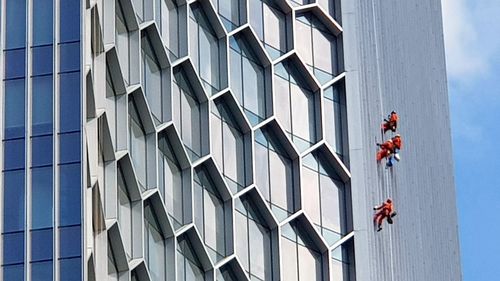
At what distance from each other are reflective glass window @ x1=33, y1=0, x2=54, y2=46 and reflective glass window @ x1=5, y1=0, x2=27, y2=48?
1.19 feet

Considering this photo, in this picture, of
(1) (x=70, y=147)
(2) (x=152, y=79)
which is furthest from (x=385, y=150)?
(1) (x=70, y=147)

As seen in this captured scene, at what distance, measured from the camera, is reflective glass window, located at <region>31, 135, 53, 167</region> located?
6356cm

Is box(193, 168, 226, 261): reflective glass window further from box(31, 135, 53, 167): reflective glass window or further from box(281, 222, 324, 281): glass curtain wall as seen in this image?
box(31, 135, 53, 167): reflective glass window

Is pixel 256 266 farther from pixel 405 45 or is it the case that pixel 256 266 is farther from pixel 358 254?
pixel 405 45

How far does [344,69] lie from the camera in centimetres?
8625

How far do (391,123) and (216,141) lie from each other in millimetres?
12357

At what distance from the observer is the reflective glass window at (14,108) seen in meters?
64.2

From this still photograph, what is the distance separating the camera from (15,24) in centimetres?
6562

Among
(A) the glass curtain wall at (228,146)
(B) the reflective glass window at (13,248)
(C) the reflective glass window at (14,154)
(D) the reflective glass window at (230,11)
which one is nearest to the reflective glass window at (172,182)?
(A) the glass curtain wall at (228,146)

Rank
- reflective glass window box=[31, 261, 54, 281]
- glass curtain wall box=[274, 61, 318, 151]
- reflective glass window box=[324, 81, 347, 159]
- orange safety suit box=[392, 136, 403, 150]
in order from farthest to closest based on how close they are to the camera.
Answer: orange safety suit box=[392, 136, 403, 150] < reflective glass window box=[324, 81, 347, 159] < glass curtain wall box=[274, 61, 318, 151] < reflective glass window box=[31, 261, 54, 281]

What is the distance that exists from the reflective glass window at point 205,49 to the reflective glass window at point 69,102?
44.7 ft

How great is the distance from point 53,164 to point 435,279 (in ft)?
117

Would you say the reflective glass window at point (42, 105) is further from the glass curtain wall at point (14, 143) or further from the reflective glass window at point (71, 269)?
the reflective glass window at point (71, 269)

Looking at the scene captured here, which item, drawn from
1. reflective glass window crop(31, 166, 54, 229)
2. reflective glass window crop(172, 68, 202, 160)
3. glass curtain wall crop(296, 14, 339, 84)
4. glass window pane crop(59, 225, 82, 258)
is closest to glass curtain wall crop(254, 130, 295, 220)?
glass curtain wall crop(296, 14, 339, 84)
